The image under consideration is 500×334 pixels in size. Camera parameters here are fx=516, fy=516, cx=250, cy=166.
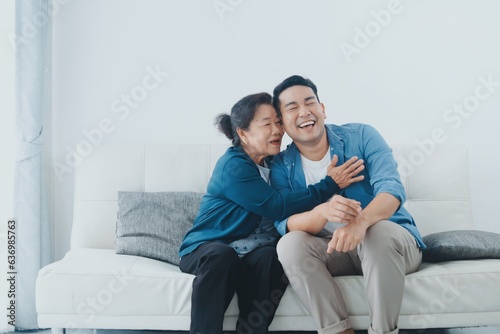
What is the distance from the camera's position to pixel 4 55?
251cm

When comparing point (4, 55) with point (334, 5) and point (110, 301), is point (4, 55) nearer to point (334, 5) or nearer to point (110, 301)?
point (110, 301)

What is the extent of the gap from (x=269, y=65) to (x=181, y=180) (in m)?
0.83

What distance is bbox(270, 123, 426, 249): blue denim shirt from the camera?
1854 millimetres

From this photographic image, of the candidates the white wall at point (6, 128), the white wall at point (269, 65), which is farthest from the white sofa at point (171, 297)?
the white wall at point (269, 65)

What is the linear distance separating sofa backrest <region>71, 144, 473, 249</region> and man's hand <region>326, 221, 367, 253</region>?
81 centimetres

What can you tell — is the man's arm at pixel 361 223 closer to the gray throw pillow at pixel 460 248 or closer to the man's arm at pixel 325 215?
the man's arm at pixel 325 215

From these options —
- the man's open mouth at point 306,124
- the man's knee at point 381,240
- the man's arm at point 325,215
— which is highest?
the man's open mouth at point 306,124

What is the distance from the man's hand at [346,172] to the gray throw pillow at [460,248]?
404 millimetres

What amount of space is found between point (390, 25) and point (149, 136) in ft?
4.66

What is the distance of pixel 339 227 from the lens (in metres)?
1.82

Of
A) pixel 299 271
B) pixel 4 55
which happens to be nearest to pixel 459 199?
pixel 299 271

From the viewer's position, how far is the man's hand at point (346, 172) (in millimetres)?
1851

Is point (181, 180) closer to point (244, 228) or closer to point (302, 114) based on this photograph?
point (244, 228)

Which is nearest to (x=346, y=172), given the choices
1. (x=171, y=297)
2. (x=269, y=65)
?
(x=171, y=297)
